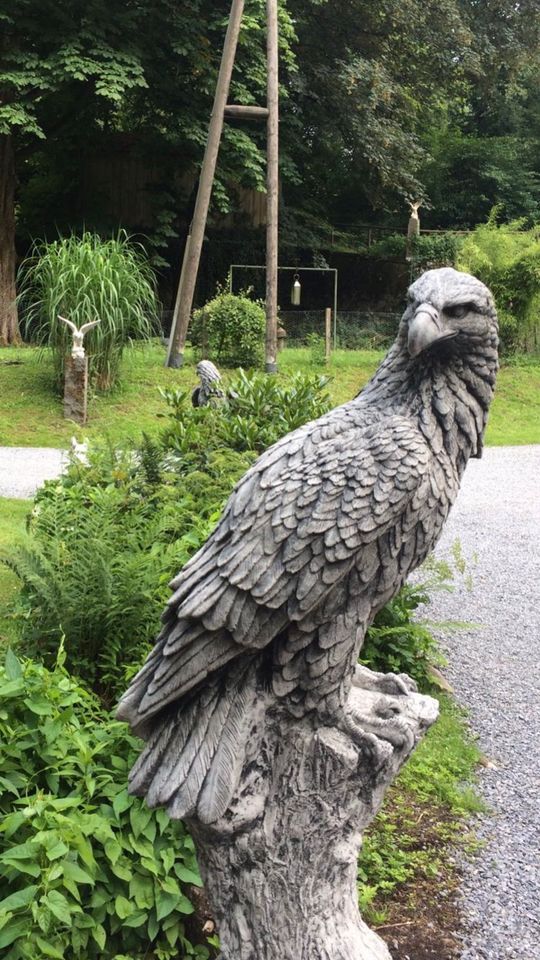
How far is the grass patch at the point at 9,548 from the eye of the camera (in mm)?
3920

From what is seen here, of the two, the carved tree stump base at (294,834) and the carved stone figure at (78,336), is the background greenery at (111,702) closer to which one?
the carved tree stump base at (294,834)

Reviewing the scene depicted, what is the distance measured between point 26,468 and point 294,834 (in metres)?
7.24

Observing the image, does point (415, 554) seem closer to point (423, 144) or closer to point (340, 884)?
point (340, 884)

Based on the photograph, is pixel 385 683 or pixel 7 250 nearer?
pixel 385 683

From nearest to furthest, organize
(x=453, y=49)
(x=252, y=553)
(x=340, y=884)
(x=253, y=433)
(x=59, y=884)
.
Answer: (x=252, y=553), (x=340, y=884), (x=59, y=884), (x=253, y=433), (x=453, y=49)

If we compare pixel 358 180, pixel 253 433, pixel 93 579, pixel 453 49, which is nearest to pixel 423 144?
pixel 358 180

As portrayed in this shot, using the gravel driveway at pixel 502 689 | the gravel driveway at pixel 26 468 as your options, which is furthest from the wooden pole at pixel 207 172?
the gravel driveway at pixel 502 689

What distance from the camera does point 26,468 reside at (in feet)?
28.3

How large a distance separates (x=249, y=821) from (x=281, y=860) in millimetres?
164

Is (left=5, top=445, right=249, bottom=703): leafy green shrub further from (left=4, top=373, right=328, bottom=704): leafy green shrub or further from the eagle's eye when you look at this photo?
the eagle's eye

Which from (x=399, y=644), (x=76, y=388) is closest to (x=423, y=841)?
(x=399, y=644)

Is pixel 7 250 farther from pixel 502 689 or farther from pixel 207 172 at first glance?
pixel 502 689

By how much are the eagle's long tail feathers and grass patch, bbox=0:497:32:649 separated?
202 cm

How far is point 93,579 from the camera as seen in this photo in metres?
3.49
